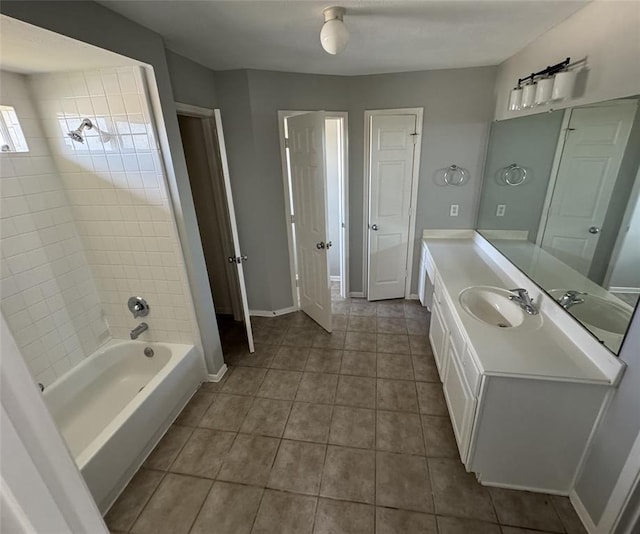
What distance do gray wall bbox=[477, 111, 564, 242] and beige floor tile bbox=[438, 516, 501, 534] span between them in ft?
5.63

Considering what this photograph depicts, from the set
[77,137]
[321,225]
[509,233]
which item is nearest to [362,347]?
[321,225]

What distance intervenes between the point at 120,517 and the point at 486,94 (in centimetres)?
399

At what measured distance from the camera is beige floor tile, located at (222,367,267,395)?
2432mm

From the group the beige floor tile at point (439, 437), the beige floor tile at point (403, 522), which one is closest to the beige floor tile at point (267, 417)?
the beige floor tile at point (403, 522)

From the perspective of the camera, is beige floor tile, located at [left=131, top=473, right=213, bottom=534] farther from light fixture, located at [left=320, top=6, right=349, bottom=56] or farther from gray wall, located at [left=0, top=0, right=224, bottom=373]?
light fixture, located at [left=320, top=6, right=349, bottom=56]

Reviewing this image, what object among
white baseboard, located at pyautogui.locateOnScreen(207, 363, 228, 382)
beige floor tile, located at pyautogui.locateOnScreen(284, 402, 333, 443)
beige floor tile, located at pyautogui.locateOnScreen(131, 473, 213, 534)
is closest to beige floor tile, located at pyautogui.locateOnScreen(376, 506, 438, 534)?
beige floor tile, located at pyautogui.locateOnScreen(284, 402, 333, 443)

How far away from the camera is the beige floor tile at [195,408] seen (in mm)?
A: 2169

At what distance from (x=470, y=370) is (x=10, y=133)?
2.94 meters

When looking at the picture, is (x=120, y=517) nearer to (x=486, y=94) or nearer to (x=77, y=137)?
(x=77, y=137)

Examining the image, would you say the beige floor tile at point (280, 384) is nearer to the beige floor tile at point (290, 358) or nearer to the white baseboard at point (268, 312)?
the beige floor tile at point (290, 358)

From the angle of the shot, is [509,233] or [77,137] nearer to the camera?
[77,137]

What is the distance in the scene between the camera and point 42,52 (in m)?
1.46

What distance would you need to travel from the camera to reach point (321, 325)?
323 cm

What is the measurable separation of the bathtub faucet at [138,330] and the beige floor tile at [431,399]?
2.11 m
